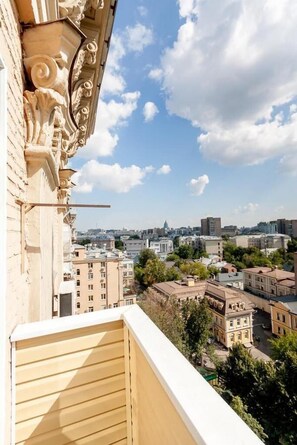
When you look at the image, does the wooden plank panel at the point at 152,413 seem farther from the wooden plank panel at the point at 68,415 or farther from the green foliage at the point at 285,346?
the green foliage at the point at 285,346

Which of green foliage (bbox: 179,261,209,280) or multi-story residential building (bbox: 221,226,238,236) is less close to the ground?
multi-story residential building (bbox: 221,226,238,236)

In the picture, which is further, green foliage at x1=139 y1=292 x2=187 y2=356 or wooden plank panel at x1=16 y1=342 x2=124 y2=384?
green foliage at x1=139 y1=292 x2=187 y2=356

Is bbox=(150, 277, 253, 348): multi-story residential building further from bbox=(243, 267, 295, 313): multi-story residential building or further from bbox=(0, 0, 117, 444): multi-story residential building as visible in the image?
bbox=(0, 0, 117, 444): multi-story residential building

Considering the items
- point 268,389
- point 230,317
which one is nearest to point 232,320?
point 230,317

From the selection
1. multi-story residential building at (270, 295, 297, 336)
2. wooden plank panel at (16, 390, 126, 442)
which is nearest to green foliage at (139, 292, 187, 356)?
multi-story residential building at (270, 295, 297, 336)

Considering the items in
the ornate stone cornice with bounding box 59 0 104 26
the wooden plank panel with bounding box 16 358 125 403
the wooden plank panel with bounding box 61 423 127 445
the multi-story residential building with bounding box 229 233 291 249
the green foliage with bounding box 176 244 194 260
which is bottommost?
the green foliage with bounding box 176 244 194 260

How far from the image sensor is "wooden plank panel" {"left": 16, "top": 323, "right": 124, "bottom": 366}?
154 cm

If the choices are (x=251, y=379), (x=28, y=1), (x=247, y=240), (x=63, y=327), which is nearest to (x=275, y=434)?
(x=251, y=379)

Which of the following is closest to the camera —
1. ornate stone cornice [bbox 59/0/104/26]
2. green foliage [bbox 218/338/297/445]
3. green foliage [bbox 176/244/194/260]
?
ornate stone cornice [bbox 59/0/104/26]

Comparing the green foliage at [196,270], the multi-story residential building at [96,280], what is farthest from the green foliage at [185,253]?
the multi-story residential building at [96,280]

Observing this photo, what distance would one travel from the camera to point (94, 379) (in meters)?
1.75

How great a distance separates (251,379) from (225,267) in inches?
1385

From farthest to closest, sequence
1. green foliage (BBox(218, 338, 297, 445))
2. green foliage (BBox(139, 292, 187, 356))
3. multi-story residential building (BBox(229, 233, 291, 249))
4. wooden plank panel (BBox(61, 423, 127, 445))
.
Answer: multi-story residential building (BBox(229, 233, 291, 249))
green foliage (BBox(139, 292, 187, 356))
green foliage (BBox(218, 338, 297, 445))
wooden plank panel (BBox(61, 423, 127, 445))

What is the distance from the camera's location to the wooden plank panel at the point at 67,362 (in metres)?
1.55
